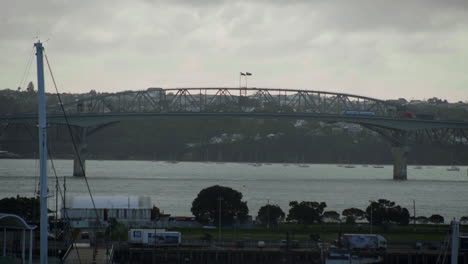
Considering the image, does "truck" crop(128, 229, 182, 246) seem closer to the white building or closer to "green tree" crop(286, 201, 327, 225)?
the white building

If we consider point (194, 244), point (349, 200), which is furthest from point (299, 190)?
point (194, 244)

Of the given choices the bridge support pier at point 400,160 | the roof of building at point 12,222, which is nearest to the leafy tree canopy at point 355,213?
the roof of building at point 12,222

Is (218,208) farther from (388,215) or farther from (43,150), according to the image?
(43,150)

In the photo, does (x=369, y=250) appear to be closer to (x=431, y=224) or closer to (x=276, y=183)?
(x=431, y=224)

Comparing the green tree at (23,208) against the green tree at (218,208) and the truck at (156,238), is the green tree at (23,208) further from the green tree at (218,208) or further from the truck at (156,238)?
the truck at (156,238)

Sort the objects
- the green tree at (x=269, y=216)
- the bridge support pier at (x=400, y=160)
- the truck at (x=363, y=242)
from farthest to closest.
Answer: the bridge support pier at (x=400, y=160), the green tree at (x=269, y=216), the truck at (x=363, y=242)

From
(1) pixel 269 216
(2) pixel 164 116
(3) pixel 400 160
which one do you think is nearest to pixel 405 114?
(3) pixel 400 160
